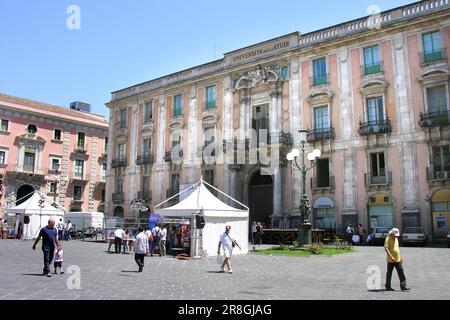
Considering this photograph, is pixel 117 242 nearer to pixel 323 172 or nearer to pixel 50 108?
pixel 323 172

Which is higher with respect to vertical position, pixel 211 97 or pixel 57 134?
pixel 211 97

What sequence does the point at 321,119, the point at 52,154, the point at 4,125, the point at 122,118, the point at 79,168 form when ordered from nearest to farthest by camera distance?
the point at 321,119
the point at 122,118
the point at 4,125
the point at 52,154
the point at 79,168

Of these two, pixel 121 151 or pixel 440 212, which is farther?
pixel 121 151

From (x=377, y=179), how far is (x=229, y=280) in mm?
17772

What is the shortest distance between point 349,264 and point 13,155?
38.2 m

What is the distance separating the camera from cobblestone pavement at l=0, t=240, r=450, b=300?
858cm

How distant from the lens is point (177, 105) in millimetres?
37250

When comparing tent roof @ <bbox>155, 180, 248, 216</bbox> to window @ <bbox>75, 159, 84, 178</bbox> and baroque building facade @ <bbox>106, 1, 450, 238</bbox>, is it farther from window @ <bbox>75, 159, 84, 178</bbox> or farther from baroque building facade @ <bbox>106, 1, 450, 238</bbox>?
window @ <bbox>75, 159, 84, 178</bbox>

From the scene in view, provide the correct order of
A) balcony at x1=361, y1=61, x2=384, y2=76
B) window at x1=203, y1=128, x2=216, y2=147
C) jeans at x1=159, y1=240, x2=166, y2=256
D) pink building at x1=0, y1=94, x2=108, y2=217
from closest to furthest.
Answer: jeans at x1=159, y1=240, x2=166, y2=256, balcony at x1=361, y1=61, x2=384, y2=76, window at x1=203, y1=128, x2=216, y2=147, pink building at x1=0, y1=94, x2=108, y2=217

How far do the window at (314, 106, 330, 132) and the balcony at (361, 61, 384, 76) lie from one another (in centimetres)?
328

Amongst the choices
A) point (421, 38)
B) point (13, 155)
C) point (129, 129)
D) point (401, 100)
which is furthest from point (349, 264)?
point (13, 155)

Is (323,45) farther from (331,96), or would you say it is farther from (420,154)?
(420,154)

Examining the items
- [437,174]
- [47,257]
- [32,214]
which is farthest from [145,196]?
[47,257]

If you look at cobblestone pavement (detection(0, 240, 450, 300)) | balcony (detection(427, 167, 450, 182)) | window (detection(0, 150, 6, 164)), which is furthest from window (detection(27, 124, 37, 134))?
balcony (detection(427, 167, 450, 182))
